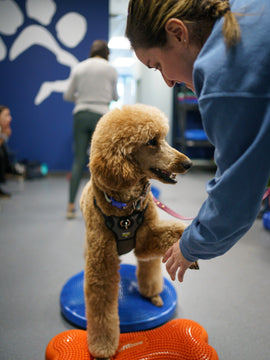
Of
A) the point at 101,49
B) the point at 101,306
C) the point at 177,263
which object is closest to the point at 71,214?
the point at 101,49

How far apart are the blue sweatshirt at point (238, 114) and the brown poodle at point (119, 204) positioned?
342 millimetres

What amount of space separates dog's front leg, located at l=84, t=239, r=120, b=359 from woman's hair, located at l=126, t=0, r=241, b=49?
0.66 m

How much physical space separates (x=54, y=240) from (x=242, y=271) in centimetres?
120

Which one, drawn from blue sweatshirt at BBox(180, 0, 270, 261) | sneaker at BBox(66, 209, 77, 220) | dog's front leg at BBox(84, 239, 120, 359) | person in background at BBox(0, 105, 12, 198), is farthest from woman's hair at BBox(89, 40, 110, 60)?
blue sweatshirt at BBox(180, 0, 270, 261)

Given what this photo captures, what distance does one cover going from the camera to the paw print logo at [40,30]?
3896 mm

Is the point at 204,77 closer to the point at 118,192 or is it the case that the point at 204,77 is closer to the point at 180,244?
the point at 180,244

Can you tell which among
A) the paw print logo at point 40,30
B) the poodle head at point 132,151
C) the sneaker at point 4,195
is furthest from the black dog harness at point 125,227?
the paw print logo at point 40,30

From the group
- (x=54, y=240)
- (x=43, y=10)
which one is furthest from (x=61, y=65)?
(x=54, y=240)

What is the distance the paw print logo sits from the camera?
12.8ft

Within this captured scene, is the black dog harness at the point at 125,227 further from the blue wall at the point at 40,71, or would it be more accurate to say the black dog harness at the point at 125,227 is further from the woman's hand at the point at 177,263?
the blue wall at the point at 40,71

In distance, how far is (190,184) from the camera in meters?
3.82

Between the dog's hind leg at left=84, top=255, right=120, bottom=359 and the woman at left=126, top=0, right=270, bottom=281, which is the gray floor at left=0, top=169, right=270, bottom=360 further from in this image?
the woman at left=126, top=0, right=270, bottom=281

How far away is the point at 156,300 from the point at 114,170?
0.68 metres

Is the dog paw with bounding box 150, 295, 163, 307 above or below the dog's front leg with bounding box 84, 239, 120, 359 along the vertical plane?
below
